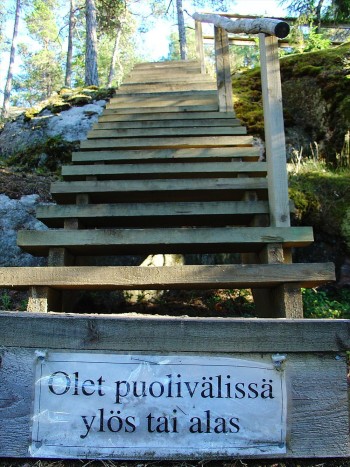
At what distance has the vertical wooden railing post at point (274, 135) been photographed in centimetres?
319

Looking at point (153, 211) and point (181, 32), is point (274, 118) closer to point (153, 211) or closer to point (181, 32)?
point (153, 211)

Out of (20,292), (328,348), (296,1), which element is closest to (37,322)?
(328,348)

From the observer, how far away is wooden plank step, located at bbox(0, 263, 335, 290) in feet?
9.07

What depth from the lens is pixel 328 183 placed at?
17.2 ft

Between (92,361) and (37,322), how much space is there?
0.97 ft

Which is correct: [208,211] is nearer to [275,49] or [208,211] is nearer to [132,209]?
[132,209]

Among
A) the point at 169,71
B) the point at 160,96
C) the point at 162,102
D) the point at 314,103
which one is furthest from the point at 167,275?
the point at 169,71

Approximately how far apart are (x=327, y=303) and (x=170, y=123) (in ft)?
8.00

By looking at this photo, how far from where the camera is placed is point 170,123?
197 inches

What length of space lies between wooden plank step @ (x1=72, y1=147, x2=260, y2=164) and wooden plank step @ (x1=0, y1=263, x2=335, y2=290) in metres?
1.67

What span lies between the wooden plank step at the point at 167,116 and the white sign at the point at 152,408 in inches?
140

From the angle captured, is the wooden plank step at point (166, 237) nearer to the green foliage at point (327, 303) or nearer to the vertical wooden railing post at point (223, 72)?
the green foliage at point (327, 303)

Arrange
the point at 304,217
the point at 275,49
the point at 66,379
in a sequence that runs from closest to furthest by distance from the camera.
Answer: the point at 66,379 < the point at 275,49 < the point at 304,217

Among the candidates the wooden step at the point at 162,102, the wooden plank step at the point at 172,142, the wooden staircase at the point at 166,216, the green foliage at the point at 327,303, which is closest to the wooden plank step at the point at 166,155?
the wooden staircase at the point at 166,216
